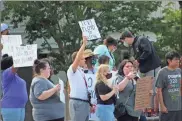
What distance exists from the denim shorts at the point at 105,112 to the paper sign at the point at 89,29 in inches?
67.1

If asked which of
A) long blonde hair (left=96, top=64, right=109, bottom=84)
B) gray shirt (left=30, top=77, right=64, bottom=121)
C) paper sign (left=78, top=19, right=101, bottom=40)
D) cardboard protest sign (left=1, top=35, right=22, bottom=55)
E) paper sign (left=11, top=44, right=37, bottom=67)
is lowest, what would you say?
gray shirt (left=30, top=77, right=64, bottom=121)

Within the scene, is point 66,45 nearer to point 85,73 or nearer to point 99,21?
point 99,21

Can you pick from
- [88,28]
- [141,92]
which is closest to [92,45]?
[88,28]

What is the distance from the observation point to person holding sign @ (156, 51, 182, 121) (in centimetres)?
842

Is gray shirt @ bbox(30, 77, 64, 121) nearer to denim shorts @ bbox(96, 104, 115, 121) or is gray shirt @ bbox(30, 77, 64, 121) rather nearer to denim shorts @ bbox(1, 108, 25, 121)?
denim shorts @ bbox(1, 108, 25, 121)

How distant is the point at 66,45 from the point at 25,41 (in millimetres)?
2186

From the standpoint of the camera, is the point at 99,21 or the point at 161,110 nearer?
the point at 161,110

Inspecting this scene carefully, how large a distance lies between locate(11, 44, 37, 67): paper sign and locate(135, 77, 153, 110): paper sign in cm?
172

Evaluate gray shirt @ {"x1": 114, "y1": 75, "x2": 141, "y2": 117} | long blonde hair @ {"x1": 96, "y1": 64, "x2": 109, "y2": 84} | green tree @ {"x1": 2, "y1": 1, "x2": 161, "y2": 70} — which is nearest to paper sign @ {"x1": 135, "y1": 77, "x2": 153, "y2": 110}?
gray shirt @ {"x1": 114, "y1": 75, "x2": 141, "y2": 117}

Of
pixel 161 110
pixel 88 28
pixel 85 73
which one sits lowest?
pixel 161 110

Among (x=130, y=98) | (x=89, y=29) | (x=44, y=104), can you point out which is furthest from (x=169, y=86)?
(x=44, y=104)

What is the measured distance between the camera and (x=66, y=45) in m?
20.5

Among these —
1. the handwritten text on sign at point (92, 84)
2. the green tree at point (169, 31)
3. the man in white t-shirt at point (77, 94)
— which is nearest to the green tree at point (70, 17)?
the green tree at point (169, 31)

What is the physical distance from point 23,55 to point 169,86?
101 inches
